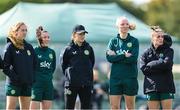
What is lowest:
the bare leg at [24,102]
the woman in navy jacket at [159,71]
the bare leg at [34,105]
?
the bare leg at [34,105]

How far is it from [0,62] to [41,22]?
862 centimetres

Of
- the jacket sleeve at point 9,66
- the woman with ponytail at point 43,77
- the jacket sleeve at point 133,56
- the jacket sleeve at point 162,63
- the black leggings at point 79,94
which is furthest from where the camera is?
the woman with ponytail at point 43,77

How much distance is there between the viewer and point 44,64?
14148 mm

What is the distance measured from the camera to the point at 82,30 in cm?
1362

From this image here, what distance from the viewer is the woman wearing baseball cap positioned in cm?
1363

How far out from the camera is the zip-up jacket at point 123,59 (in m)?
13.6

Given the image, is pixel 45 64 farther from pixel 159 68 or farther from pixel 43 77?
pixel 159 68

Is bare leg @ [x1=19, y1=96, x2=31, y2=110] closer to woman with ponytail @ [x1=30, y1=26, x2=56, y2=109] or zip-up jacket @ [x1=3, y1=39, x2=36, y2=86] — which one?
zip-up jacket @ [x1=3, y1=39, x2=36, y2=86]

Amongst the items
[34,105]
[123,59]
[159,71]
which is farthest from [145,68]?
[34,105]

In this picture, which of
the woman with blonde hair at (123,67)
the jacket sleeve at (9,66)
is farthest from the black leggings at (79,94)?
the jacket sleeve at (9,66)

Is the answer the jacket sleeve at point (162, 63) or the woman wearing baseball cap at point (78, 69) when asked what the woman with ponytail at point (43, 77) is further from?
the jacket sleeve at point (162, 63)

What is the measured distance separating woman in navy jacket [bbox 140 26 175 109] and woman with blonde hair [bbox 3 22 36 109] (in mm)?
1978

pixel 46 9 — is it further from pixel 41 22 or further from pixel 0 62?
pixel 0 62

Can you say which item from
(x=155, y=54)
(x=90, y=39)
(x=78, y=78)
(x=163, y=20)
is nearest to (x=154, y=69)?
(x=155, y=54)
